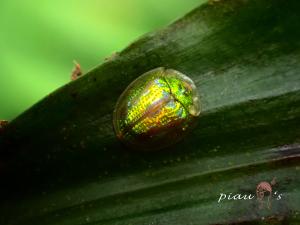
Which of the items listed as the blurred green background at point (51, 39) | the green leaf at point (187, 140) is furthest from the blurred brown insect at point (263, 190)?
the blurred green background at point (51, 39)

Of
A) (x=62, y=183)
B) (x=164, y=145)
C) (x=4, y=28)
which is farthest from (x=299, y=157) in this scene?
(x=4, y=28)

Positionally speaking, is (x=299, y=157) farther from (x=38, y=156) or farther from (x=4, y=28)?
(x=4, y=28)

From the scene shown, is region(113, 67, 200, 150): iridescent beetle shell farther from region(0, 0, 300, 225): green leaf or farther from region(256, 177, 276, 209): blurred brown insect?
region(256, 177, 276, 209): blurred brown insect

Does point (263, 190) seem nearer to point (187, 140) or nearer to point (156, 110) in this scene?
point (187, 140)

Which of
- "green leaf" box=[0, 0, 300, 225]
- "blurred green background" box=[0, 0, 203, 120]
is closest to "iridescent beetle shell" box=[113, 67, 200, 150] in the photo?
"green leaf" box=[0, 0, 300, 225]

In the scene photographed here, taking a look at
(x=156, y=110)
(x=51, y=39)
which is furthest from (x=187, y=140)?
(x=51, y=39)
